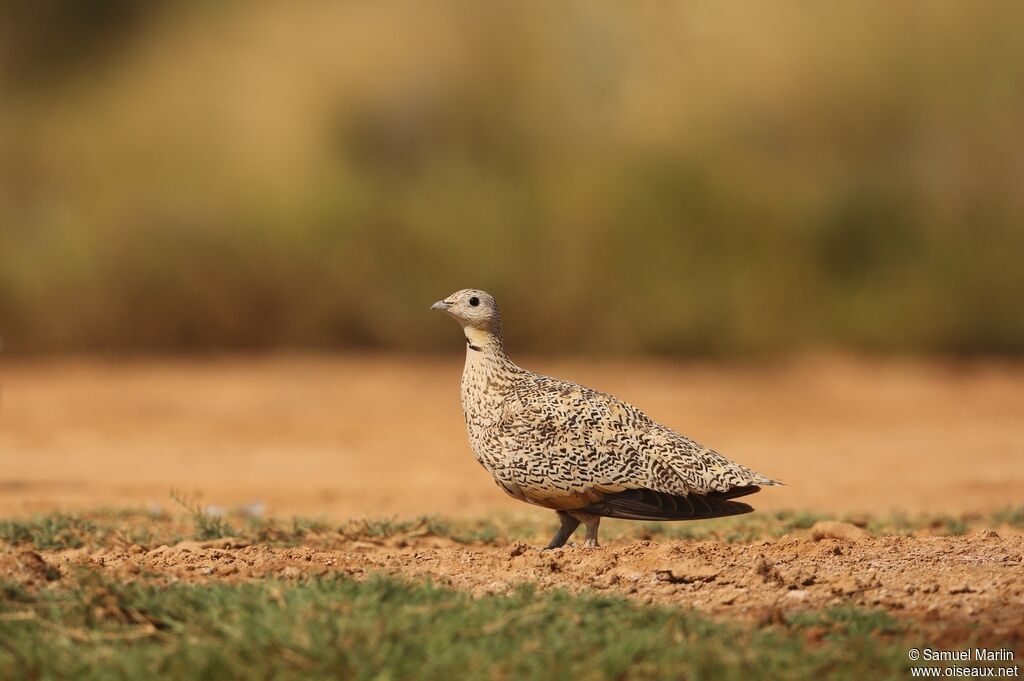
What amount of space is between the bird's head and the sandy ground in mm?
2801

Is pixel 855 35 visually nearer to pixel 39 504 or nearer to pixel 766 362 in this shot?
pixel 766 362

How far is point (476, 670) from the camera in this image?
4316 mm

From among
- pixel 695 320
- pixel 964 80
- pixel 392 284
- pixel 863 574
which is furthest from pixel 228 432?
pixel 964 80

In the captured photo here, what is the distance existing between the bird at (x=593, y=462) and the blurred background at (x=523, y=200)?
31.0ft

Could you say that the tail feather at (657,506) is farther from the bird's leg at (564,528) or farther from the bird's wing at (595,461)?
the bird's leg at (564,528)

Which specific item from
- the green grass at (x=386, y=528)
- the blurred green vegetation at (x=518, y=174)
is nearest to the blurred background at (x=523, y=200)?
the blurred green vegetation at (x=518, y=174)

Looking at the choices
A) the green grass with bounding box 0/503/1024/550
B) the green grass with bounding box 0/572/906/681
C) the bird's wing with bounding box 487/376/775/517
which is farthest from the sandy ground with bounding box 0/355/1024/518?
the green grass with bounding box 0/572/906/681

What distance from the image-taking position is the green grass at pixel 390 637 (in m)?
4.36

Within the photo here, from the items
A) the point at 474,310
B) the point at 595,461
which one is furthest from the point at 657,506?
the point at 474,310

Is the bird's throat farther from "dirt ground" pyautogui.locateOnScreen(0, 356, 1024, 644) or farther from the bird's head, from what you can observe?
"dirt ground" pyautogui.locateOnScreen(0, 356, 1024, 644)

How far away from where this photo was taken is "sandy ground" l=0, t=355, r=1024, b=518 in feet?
34.7

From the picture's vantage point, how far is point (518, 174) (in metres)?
18.8

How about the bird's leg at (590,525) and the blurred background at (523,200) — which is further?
the blurred background at (523,200)

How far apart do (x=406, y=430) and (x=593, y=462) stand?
8.64 meters
